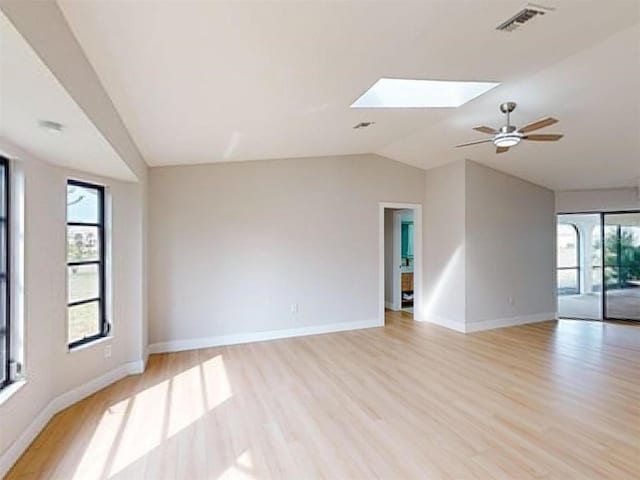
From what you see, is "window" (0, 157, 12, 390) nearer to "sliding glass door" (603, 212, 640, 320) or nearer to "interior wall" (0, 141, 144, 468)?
"interior wall" (0, 141, 144, 468)

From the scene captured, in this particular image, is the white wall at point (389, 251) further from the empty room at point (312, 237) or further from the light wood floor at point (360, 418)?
the light wood floor at point (360, 418)

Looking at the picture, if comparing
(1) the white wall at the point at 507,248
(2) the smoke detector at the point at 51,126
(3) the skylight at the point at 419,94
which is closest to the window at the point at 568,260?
(1) the white wall at the point at 507,248

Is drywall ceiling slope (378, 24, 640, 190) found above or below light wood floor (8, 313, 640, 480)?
above

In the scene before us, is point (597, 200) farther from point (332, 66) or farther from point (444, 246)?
point (332, 66)

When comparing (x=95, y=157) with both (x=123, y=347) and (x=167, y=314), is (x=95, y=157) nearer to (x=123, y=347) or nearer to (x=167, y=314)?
(x=123, y=347)

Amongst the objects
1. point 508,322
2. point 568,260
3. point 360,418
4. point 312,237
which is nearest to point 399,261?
point 508,322

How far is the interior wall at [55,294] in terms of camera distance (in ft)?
9.13

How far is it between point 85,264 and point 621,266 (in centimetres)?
871

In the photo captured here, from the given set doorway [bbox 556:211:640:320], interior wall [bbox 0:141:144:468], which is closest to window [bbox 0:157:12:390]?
interior wall [bbox 0:141:144:468]

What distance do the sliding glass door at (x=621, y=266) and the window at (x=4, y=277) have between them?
8.72 m

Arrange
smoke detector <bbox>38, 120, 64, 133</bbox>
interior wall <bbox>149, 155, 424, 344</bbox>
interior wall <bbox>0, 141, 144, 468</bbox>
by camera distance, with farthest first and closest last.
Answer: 1. interior wall <bbox>149, 155, 424, 344</bbox>
2. interior wall <bbox>0, 141, 144, 468</bbox>
3. smoke detector <bbox>38, 120, 64, 133</bbox>

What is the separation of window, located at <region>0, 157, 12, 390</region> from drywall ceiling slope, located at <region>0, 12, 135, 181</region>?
292 millimetres

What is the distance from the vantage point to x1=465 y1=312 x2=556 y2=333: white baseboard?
19.6 ft

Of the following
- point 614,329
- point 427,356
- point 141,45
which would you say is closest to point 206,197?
point 141,45
